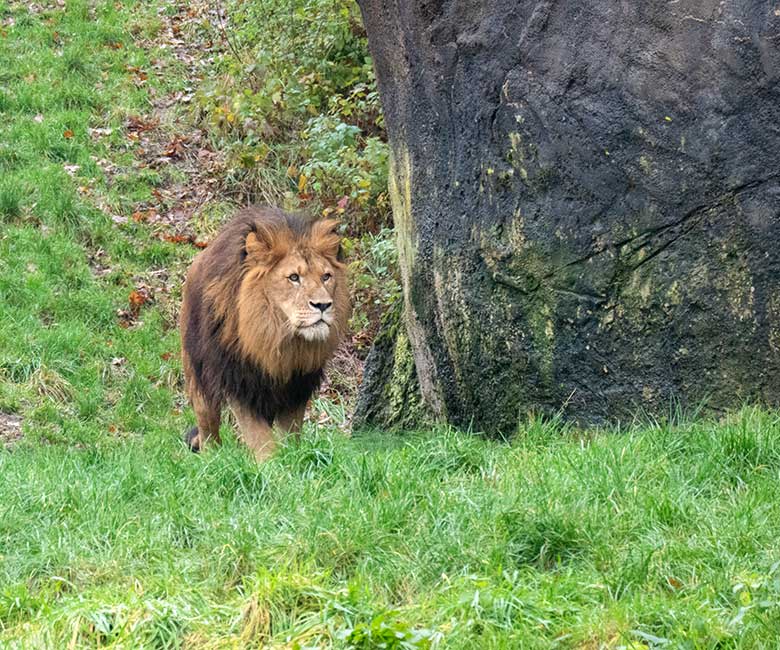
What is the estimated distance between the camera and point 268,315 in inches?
315

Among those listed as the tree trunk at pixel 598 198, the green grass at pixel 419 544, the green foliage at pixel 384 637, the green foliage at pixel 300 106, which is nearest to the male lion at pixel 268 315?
the tree trunk at pixel 598 198

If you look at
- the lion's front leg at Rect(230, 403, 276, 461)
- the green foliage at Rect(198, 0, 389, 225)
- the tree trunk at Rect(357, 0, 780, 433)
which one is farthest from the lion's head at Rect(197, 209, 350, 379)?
the green foliage at Rect(198, 0, 389, 225)

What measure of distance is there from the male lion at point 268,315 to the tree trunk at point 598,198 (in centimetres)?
76

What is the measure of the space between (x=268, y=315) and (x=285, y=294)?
187mm

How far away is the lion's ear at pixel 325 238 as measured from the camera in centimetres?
812

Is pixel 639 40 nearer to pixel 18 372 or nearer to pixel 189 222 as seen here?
pixel 18 372

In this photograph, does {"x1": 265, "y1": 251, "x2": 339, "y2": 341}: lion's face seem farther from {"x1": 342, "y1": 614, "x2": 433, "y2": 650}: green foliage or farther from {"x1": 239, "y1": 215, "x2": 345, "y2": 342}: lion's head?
{"x1": 342, "y1": 614, "x2": 433, "y2": 650}: green foliage

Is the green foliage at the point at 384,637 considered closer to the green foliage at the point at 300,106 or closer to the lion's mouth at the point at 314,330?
the lion's mouth at the point at 314,330

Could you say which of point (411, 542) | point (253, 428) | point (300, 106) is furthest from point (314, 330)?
point (300, 106)

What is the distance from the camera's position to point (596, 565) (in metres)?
5.03

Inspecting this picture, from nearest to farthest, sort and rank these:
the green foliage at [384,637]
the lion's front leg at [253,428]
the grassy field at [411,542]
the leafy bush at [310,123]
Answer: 1. the green foliage at [384,637]
2. the grassy field at [411,542]
3. the lion's front leg at [253,428]
4. the leafy bush at [310,123]

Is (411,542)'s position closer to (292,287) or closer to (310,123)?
(292,287)

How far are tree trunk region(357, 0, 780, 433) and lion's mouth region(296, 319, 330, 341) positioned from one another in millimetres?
757

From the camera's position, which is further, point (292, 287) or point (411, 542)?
point (292, 287)
